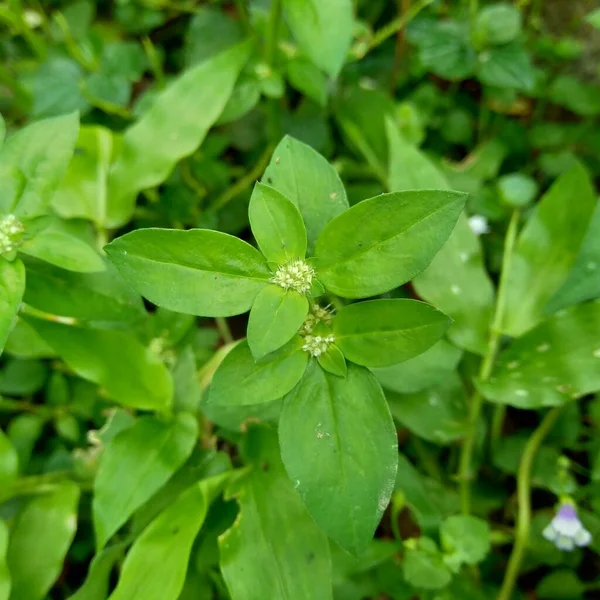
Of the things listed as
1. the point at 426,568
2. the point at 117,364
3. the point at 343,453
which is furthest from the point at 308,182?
the point at 426,568

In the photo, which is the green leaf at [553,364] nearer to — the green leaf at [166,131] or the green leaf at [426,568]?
the green leaf at [426,568]

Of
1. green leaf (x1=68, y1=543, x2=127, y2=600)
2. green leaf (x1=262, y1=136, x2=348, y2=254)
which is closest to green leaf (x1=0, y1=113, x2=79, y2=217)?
green leaf (x1=262, y1=136, x2=348, y2=254)

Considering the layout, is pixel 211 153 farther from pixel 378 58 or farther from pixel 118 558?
pixel 118 558

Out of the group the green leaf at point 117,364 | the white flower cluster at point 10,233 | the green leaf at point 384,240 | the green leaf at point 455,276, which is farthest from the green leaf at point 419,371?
the white flower cluster at point 10,233

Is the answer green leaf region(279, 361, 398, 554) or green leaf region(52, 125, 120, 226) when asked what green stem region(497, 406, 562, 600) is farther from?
green leaf region(52, 125, 120, 226)

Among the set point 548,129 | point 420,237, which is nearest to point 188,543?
point 420,237
